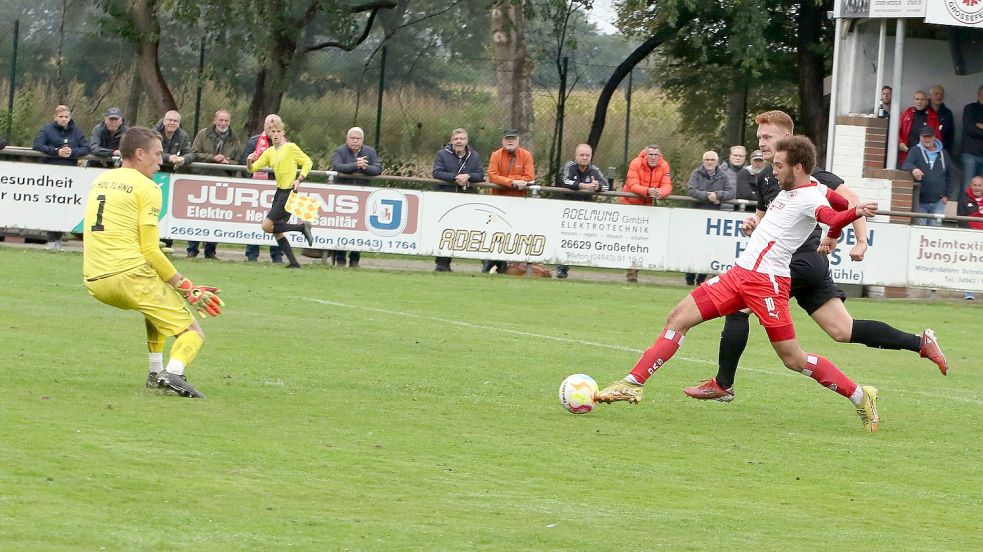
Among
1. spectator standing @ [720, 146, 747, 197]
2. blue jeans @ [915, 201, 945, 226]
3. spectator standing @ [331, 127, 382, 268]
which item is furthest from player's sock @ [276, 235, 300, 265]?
blue jeans @ [915, 201, 945, 226]

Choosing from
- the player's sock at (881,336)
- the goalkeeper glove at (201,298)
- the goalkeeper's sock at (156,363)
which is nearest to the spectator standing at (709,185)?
the player's sock at (881,336)

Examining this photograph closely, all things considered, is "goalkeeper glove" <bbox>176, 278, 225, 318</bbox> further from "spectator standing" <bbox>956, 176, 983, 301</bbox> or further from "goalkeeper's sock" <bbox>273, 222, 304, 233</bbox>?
"spectator standing" <bbox>956, 176, 983, 301</bbox>

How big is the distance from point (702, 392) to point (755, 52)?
1630 centimetres

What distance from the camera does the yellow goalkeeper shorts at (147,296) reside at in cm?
891

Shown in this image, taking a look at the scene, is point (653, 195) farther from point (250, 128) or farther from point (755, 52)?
point (250, 128)

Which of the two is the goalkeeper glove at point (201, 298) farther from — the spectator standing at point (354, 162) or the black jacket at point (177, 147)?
the black jacket at point (177, 147)

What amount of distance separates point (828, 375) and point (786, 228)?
3.18ft

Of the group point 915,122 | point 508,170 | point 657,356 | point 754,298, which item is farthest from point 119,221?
point 915,122

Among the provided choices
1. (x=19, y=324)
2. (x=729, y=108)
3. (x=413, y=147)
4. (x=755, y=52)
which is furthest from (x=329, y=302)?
(x=729, y=108)

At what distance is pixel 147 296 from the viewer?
8953 mm

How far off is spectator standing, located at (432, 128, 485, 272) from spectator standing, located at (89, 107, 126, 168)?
4.42 metres

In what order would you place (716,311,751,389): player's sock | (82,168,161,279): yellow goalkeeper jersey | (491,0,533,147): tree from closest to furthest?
(82,168,161,279): yellow goalkeeper jersey
(716,311,751,389): player's sock
(491,0,533,147): tree

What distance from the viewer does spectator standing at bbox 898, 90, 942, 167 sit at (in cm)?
2300

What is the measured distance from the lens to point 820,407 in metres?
10.6
